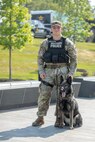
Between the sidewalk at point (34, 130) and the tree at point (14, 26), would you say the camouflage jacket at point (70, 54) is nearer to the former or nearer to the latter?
the sidewalk at point (34, 130)

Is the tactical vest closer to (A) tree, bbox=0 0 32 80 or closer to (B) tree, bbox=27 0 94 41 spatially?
(A) tree, bbox=0 0 32 80

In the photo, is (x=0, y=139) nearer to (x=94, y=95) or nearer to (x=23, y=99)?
(x=23, y=99)

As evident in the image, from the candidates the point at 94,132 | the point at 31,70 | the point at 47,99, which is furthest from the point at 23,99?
the point at 31,70

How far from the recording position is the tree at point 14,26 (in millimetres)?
16969

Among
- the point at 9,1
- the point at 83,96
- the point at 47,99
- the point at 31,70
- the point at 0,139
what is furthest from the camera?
the point at 31,70

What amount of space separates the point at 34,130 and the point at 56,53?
54.8 inches

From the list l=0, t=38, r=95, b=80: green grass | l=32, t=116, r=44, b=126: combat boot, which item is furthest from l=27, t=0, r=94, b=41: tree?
l=32, t=116, r=44, b=126: combat boot

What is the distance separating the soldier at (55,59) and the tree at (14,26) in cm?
863

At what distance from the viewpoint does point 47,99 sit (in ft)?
27.8

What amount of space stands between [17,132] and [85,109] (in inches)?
130

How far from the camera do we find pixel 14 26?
55.7 ft

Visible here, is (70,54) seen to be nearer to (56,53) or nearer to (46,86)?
(56,53)

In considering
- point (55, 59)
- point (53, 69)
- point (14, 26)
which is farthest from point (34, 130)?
point (14, 26)

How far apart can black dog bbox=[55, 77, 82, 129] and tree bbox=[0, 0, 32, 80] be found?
28.4 ft
